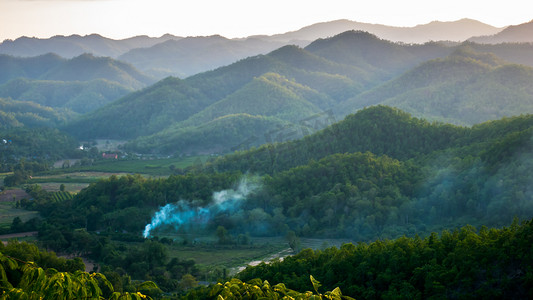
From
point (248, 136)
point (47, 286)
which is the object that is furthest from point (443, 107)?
point (47, 286)

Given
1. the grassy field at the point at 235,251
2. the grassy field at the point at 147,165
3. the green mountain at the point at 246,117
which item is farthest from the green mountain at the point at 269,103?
the grassy field at the point at 235,251

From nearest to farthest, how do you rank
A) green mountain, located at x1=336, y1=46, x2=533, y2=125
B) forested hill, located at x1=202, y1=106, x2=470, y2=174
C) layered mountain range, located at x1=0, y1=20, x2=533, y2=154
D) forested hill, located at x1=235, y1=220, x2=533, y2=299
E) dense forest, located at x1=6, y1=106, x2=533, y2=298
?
1. forested hill, located at x1=235, y1=220, x2=533, y2=299
2. dense forest, located at x1=6, y1=106, x2=533, y2=298
3. forested hill, located at x1=202, y1=106, x2=470, y2=174
4. green mountain, located at x1=336, y1=46, x2=533, y2=125
5. layered mountain range, located at x1=0, y1=20, x2=533, y2=154

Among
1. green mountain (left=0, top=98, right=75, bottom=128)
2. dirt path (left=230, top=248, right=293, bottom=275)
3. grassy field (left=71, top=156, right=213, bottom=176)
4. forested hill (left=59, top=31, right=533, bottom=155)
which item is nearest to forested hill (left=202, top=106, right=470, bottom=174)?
dirt path (left=230, top=248, right=293, bottom=275)

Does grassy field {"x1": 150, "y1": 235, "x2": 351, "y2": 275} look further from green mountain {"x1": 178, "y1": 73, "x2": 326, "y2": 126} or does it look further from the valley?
green mountain {"x1": 178, "y1": 73, "x2": 326, "y2": 126}

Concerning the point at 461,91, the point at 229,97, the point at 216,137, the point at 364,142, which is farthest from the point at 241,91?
the point at 364,142

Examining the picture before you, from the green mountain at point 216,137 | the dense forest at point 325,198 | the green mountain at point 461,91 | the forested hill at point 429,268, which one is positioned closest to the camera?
the forested hill at point 429,268

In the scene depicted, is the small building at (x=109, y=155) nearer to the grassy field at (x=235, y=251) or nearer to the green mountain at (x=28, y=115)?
the green mountain at (x=28, y=115)
